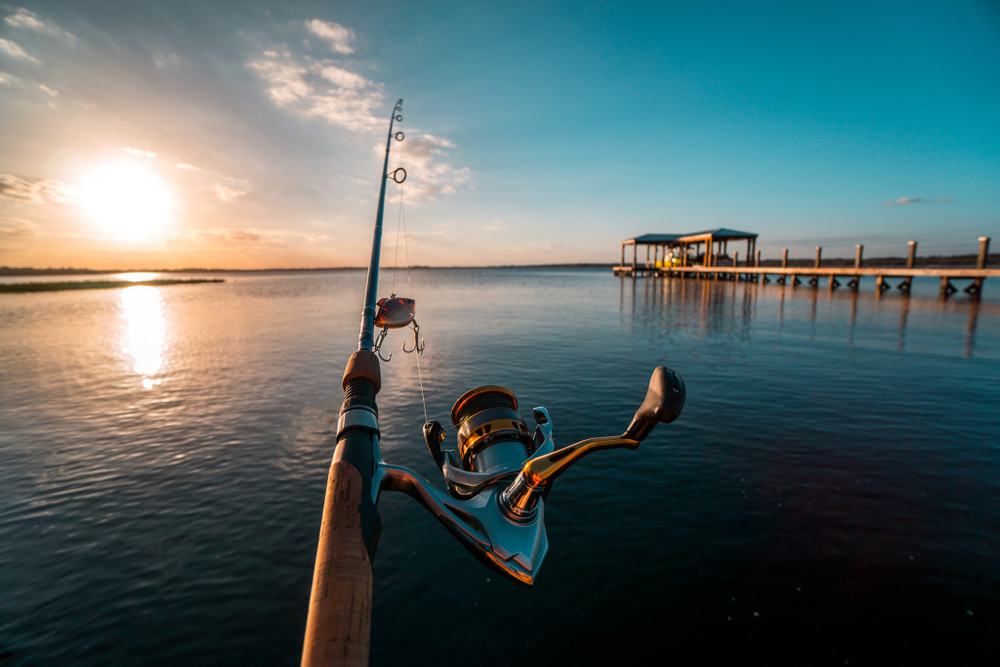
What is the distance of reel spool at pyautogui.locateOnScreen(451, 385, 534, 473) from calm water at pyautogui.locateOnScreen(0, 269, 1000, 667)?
1750 mm

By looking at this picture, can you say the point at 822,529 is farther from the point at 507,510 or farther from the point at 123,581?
the point at 123,581

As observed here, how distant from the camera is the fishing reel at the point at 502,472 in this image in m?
1.97

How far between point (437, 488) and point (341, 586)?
47.9 inches

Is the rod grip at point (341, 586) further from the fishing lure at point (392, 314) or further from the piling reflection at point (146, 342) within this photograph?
the piling reflection at point (146, 342)

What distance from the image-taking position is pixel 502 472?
10.3ft

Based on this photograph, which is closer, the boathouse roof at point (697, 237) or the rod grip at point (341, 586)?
the rod grip at point (341, 586)

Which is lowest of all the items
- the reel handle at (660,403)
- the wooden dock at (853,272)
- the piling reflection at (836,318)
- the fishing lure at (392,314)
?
the piling reflection at (836,318)

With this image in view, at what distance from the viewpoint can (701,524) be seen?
5297mm

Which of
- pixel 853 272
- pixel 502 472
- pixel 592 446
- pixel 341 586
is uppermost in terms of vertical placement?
pixel 853 272

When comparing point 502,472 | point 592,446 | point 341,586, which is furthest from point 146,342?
point 592,446

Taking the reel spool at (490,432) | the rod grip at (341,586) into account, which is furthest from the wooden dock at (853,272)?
the rod grip at (341,586)

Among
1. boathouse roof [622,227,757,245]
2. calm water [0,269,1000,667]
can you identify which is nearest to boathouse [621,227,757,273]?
boathouse roof [622,227,757,245]

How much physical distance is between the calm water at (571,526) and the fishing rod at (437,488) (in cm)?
182

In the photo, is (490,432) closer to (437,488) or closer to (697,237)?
(437,488)
